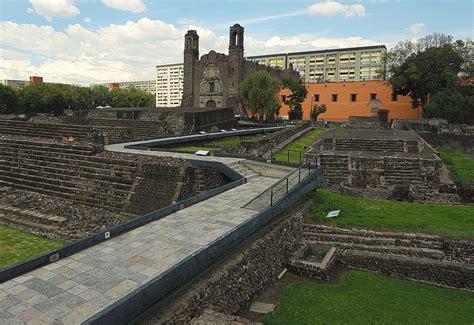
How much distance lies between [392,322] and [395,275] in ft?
8.02

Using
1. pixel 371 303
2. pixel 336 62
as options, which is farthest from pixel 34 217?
pixel 336 62

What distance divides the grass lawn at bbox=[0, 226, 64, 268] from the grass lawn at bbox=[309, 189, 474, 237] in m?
7.86

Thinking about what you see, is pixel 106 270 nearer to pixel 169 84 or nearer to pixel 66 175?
pixel 66 175

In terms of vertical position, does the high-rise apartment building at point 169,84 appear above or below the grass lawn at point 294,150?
above

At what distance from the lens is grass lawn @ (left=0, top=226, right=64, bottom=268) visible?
876 cm

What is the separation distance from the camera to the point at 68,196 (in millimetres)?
13578

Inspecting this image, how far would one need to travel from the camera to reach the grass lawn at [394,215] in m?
10.1

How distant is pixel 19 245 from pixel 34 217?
1682 millimetres

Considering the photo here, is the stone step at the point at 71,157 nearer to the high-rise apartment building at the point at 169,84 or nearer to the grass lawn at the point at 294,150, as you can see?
the grass lawn at the point at 294,150

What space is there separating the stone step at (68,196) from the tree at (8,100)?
126 feet

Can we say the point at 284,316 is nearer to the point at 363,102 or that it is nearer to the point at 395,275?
the point at 395,275

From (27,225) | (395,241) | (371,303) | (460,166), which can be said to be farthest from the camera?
(460,166)

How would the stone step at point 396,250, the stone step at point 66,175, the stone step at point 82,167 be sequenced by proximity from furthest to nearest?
1. the stone step at point 82,167
2. the stone step at point 66,175
3. the stone step at point 396,250

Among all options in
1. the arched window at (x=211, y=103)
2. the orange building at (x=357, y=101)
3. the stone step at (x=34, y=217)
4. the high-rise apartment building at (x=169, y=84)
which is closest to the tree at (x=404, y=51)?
the orange building at (x=357, y=101)
